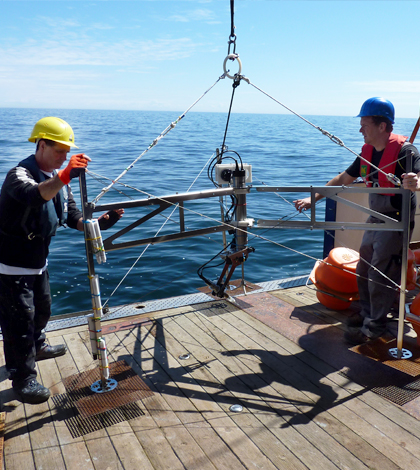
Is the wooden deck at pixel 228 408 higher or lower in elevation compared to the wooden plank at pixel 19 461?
higher

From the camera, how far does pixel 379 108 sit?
404cm

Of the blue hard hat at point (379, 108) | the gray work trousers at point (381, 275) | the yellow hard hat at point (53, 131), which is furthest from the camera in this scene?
the gray work trousers at point (381, 275)

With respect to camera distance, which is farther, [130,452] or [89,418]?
[89,418]

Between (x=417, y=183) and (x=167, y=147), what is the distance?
2938cm

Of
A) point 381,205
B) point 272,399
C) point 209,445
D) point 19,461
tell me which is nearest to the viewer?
point 19,461

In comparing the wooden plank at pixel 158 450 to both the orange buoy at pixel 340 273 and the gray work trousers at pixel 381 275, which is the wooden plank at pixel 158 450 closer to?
the gray work trousers at pixel 381 275

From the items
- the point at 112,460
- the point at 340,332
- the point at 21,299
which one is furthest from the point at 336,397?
the point at 21,299

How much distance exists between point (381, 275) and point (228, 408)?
198 cm

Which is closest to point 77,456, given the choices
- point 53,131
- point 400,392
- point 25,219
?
point 25,219

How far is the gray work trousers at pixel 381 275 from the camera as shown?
167 inches

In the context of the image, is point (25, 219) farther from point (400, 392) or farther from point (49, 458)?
point (400, 392)

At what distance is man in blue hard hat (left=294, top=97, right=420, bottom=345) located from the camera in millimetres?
4074

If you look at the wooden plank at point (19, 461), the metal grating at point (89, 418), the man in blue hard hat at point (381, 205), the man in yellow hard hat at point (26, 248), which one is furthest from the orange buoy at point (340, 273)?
the wooden plank at point (19, 461)

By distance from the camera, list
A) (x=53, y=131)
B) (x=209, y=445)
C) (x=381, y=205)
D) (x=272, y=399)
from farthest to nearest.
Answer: (x=381, y=205)
(x=272, y=399)
(x=53, y=131)
(x=209, y=445)
